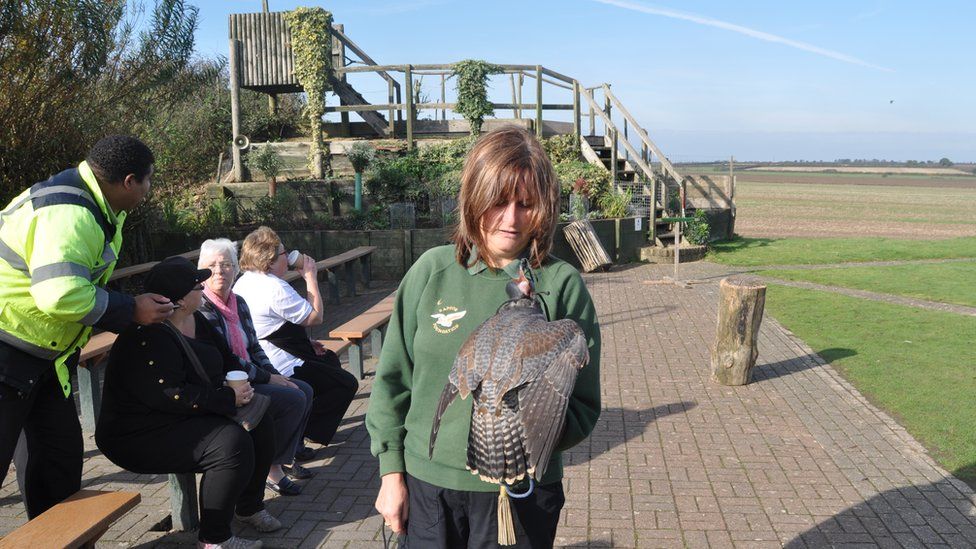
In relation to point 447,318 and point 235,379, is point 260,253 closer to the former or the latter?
point 235,379

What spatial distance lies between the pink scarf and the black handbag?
2.30ft

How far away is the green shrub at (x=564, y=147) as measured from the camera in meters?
19.3

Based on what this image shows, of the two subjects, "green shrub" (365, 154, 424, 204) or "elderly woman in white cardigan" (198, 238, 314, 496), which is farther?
"green shrub" (365, 154, 424, 204)

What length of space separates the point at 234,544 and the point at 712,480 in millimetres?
3163

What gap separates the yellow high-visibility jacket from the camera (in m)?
3.16

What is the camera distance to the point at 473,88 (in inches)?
731

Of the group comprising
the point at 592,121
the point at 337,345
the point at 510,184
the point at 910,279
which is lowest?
the point at 910,279

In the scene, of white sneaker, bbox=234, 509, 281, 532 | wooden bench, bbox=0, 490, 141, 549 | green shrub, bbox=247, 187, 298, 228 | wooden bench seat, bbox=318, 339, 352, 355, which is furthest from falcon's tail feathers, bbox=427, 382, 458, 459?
green shrub, bbox=247, 187, 298, 228

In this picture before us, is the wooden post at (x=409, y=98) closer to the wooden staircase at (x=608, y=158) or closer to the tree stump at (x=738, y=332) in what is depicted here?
the wooden staircase at (x=608, y=158)

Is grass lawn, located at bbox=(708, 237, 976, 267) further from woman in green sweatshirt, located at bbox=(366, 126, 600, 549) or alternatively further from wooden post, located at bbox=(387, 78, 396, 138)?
woman in green sweatshirt, located at bbox=(366, 126, 600, 549)

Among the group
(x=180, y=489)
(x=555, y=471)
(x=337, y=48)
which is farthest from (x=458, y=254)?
(x=337, y=48)

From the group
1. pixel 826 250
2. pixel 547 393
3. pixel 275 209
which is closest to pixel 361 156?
pixel 275 209

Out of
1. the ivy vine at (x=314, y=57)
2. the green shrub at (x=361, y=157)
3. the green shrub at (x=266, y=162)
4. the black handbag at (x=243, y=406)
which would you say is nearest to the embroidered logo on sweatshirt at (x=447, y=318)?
the black handbag at (x=243, y=406)

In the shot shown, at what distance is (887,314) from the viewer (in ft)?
36.0
